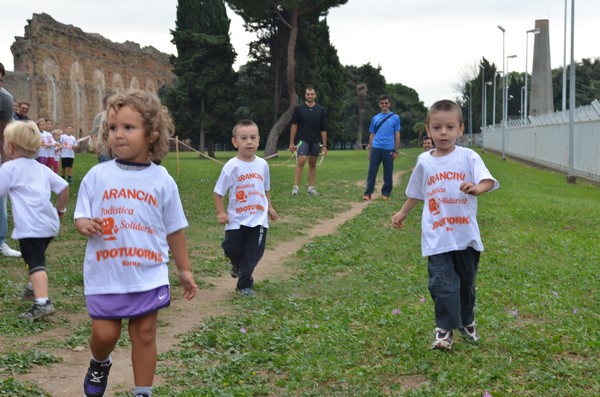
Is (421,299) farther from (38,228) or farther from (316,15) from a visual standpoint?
(316,15)

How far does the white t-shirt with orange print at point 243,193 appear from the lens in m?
7.70

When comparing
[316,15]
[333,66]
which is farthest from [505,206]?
[333,66]

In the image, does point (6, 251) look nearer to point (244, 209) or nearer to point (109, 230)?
point (244, 209)

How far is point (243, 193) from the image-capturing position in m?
7.73

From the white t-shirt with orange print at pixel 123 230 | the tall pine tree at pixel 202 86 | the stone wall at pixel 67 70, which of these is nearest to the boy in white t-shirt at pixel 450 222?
the white t-shirt with orange print at pixel 123 230

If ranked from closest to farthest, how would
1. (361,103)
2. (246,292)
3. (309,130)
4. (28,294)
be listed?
(28,294)
(246,292)
(309,130)
(361,103)

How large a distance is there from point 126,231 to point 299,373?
1458 mm

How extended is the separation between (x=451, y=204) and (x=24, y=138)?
340cm

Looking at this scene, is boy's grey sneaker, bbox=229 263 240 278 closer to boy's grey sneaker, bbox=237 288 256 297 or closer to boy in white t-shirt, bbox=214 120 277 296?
boy in white t-shirt, bbox=214 120 277 296

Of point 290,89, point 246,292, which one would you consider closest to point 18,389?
point 246,292

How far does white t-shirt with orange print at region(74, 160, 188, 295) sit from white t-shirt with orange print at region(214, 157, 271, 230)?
11.6ft

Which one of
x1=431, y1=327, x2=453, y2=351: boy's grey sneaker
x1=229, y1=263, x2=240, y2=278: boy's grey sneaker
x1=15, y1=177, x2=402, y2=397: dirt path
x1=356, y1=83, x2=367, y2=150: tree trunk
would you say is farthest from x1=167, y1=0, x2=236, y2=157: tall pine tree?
x1=431, y1=327, x2=453, y2=351: boy's grey sneaker

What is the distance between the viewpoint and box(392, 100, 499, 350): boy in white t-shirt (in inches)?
208

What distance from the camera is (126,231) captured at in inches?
159
